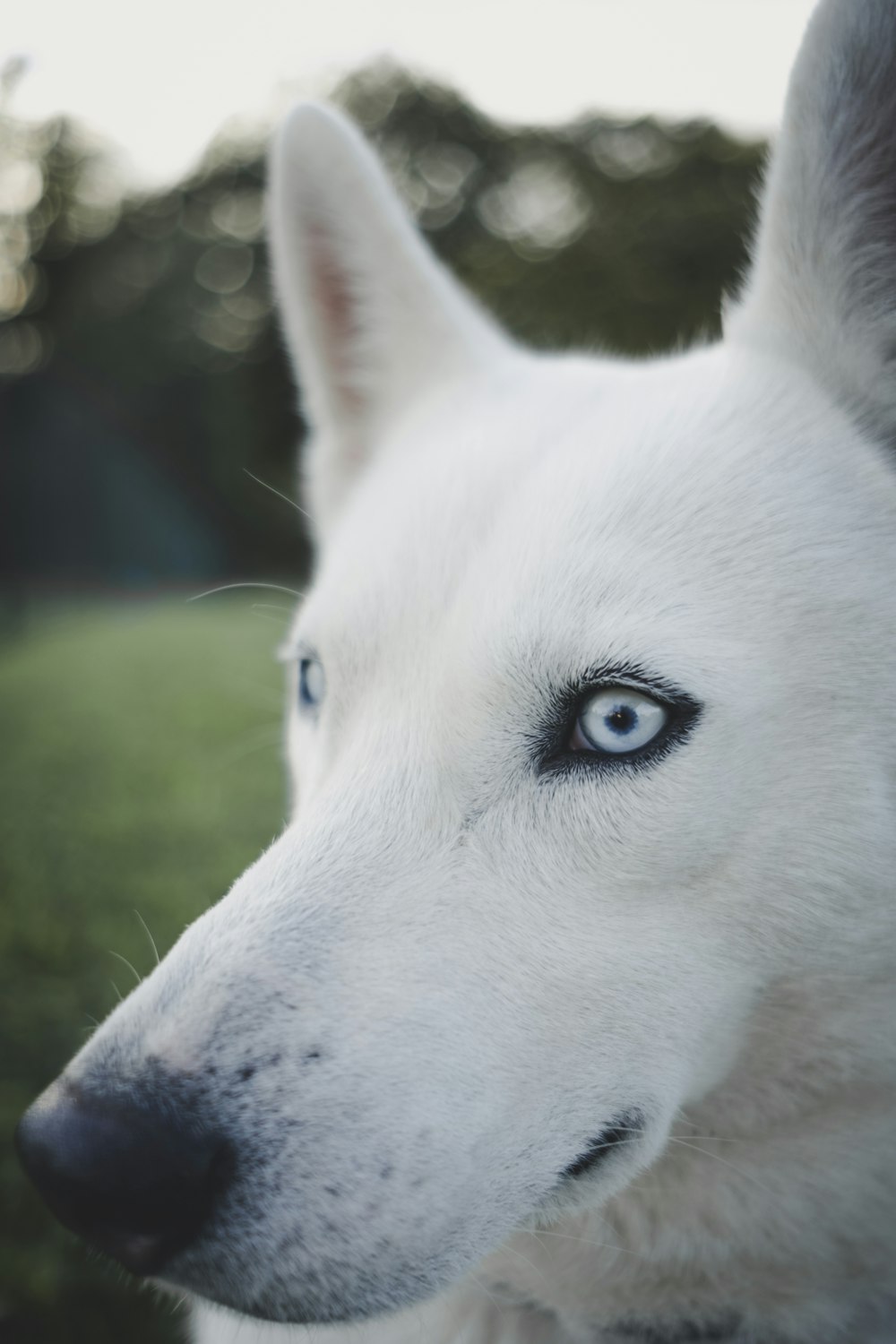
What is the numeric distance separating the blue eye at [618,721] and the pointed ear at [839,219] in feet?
2.18

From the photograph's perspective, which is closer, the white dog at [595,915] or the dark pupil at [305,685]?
the white dog at [595,915]

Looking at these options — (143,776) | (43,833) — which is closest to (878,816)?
(43,833)

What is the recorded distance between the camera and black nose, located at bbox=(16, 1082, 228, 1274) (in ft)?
3.39

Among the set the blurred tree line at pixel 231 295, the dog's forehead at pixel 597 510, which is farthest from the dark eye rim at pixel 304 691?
the blurred tree line at pixel 231 295

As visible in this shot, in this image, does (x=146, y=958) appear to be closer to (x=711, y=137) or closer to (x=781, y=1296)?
(x=781, y=1296)

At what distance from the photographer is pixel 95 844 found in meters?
4.46

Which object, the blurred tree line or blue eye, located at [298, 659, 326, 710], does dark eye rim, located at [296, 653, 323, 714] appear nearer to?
blue eye, located at [298, 659, 326, 710]

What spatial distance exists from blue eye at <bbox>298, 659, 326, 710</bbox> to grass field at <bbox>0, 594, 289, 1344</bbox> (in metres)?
0.65

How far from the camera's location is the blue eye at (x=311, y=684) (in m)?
1.76

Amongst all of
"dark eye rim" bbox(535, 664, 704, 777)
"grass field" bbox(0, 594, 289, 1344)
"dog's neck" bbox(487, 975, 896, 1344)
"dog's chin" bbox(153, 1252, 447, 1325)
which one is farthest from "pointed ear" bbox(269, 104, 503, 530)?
"dog's chin" bbox(153, 1252, 447, 1325)

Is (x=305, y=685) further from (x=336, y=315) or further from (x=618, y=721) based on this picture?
(x=336, y=315)

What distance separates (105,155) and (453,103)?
→ 8.49m

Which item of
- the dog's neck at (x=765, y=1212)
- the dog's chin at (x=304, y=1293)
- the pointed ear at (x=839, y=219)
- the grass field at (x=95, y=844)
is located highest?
the pointed ear at (x=839, y=219)

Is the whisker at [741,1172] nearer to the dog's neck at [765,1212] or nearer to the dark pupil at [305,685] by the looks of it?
the dog's neck at [765,1212]
